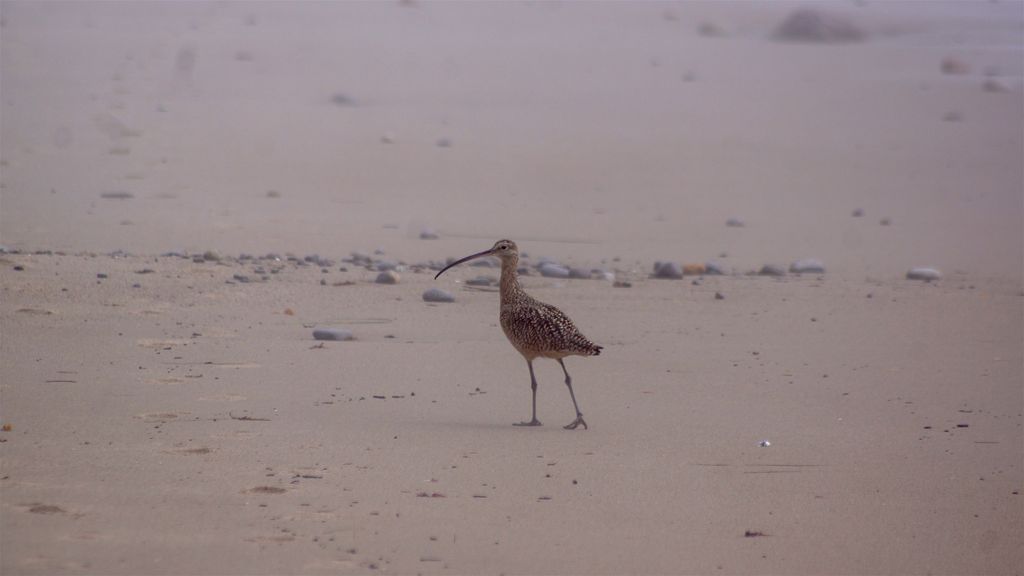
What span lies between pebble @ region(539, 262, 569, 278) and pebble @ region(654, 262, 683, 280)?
765 mm

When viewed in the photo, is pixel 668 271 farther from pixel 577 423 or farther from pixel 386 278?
pixel 577 423

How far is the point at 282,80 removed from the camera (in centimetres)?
1941

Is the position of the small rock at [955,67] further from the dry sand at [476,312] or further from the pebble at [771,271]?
the pebble at [771,271]

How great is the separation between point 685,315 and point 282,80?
35.4ft

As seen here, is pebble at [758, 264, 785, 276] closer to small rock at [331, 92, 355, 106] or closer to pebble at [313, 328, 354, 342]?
pebble at [313, 328, 354, 342]

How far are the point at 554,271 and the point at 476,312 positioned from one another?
1.42 metres

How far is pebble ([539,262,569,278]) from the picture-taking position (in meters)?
11.1

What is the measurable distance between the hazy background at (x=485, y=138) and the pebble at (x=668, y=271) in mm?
975

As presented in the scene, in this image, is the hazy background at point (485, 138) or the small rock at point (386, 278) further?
the hazy background at point (485, 138)

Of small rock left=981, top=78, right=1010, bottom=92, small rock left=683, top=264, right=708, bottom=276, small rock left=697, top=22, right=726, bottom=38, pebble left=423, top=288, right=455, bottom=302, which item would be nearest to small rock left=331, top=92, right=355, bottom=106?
small rock left=683, top=264, right=708, bottom=276

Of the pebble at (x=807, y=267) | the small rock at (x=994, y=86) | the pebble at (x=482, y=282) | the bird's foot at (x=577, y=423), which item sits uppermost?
the small rock at (x=994, y=86)

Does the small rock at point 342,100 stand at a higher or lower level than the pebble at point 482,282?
higher

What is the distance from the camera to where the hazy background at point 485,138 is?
42.6 ft

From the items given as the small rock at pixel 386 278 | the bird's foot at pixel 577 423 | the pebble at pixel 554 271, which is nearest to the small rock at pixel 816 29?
the pebble at pixel 554 271
